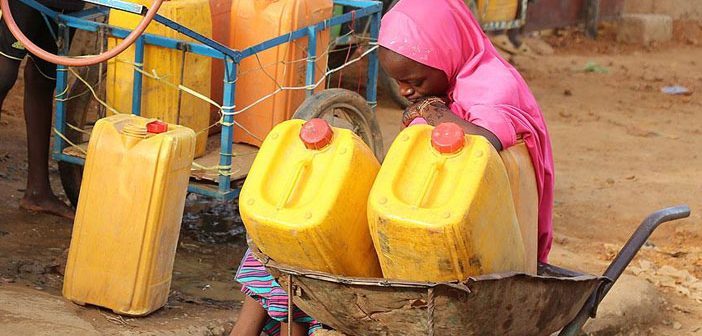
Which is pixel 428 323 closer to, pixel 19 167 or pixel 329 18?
pixel 329 18

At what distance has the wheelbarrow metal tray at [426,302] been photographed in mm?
2324

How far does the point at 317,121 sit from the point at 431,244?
0.38 meters

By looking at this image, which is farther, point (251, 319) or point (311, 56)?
point (311, 56)

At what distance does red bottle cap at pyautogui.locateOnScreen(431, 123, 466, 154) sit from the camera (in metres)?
2.32

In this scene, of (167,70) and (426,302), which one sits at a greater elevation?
(426,302)

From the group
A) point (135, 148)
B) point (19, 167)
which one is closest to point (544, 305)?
point (135, 148)

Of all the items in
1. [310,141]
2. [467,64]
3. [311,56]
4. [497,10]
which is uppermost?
[467,64]

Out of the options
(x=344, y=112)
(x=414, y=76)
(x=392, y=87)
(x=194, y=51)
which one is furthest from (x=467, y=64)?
(x=392, y=87)

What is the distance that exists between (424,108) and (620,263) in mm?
711

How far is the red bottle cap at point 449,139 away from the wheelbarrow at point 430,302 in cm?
27

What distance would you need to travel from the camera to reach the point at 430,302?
232 centimetres

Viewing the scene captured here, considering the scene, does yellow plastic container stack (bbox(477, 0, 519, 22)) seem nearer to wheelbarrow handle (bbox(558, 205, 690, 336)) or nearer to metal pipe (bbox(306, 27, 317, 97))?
metal pipe (bbox(306, 27, 317, 97))

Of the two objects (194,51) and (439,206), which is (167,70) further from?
(439,206)

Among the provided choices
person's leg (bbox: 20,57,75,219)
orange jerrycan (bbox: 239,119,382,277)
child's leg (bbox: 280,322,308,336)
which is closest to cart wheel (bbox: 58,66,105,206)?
person's leg (bbox: 20,57,75,219)
